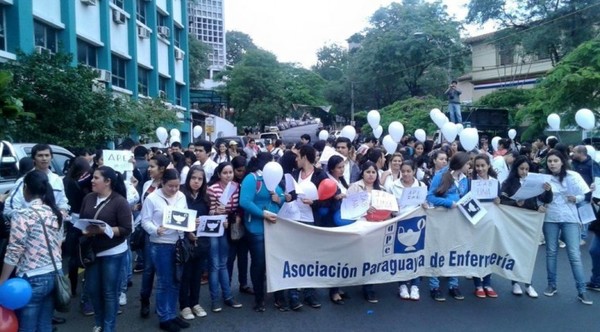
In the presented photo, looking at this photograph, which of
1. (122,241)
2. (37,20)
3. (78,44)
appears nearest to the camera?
(122,241)

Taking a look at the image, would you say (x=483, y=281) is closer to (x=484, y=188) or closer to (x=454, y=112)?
(x=484, y=188)

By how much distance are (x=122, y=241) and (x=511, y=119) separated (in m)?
22.1

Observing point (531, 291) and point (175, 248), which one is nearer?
point (175, 248)

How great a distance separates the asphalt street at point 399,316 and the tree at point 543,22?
25519mm

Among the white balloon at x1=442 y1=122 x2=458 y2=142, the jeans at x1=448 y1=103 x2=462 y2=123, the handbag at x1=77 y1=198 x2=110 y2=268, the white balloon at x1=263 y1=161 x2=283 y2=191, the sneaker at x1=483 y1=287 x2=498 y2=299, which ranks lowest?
the sneaker at x1=483 y1=287 x2=498 y2=299

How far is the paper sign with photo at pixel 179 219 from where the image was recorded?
5324 millimetres

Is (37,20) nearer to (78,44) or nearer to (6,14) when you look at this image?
(6,14)

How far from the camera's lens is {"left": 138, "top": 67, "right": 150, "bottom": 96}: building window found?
87.5 feet

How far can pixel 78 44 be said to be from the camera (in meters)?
20.4

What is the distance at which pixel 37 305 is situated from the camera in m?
4.35

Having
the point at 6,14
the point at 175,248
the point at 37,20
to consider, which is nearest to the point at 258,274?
the point at 175,248

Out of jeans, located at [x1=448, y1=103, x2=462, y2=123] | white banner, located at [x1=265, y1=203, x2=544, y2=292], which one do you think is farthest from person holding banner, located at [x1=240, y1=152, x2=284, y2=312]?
jeans, located at [x1=448, y1=103, x2=462, y2=123]

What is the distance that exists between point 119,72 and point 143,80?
121 inches

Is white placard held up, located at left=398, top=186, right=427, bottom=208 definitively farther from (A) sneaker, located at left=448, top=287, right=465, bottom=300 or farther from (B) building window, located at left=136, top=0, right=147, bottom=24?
(B) building window, located at left=136, top=0, right=147, bottom=24
